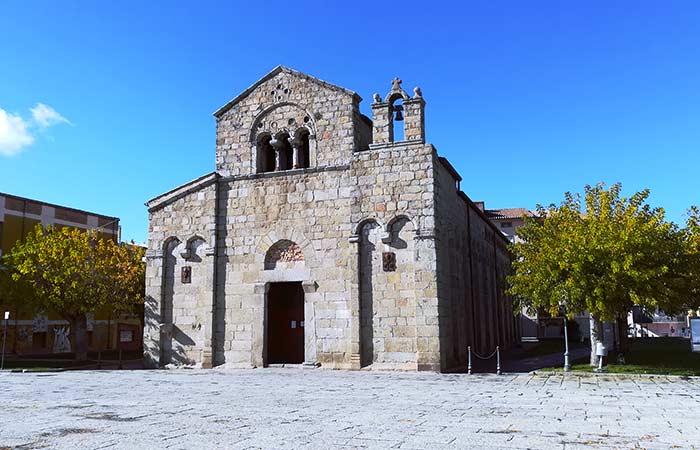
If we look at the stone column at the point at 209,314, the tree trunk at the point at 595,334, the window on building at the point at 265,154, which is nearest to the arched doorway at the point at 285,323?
the stone column at the point at 209,314

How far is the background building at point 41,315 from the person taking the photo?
3819cm

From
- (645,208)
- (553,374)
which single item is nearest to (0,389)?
(553,374)

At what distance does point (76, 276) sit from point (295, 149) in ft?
44.7

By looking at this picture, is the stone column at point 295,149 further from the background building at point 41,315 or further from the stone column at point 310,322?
the background building at point 41,315

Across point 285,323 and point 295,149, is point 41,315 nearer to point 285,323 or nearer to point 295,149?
point 285,323

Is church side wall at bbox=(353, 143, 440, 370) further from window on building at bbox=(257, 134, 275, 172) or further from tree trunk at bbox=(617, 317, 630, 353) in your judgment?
tree trunk at bbox=(617, 317, 630, 353)

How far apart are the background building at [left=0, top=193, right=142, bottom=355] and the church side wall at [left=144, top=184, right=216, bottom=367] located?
12.8 m

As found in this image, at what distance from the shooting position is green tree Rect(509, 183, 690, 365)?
733 inches

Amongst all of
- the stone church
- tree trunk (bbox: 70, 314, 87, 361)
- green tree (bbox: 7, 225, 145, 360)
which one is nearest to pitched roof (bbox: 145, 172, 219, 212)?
the stone church

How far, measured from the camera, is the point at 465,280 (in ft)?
85.7

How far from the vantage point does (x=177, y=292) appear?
24.3 m

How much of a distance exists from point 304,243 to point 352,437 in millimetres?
14566

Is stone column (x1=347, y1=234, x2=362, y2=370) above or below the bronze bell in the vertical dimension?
below

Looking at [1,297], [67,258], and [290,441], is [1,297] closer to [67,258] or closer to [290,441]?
[67,258]
